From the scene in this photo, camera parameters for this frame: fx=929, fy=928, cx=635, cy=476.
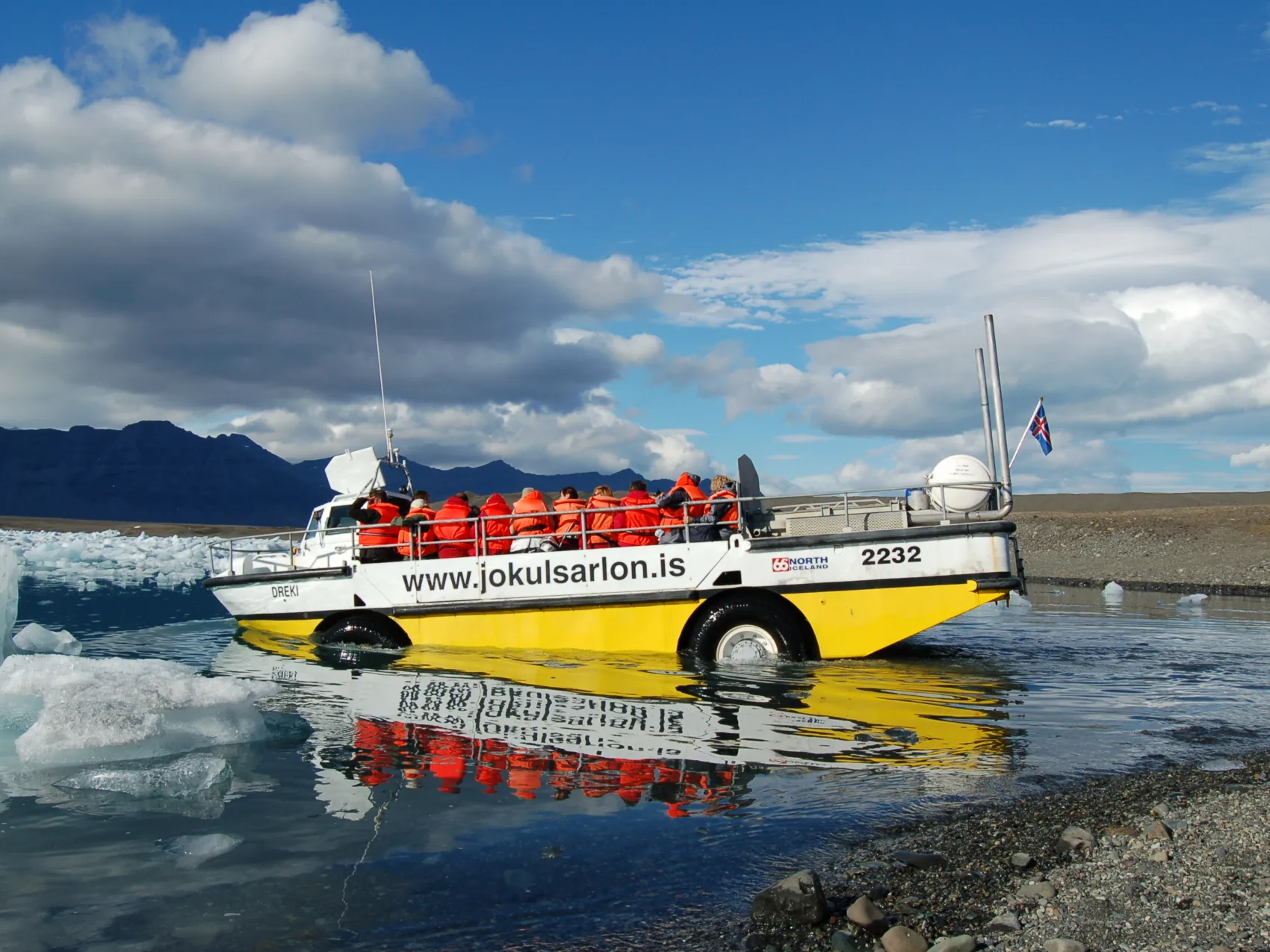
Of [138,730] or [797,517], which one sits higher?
[797,517]

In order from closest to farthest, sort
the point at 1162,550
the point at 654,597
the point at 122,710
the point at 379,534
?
1. the point at 122,710
2. the point at 654,597
3. the point at 379,534
4. the point at 1162,550

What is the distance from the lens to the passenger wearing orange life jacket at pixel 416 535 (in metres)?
10.5

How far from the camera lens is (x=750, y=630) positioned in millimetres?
9047

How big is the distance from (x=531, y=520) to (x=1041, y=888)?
7528 mm

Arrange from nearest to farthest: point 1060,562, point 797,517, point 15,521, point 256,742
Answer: point 256,742, point 797,517, point 1060,562, point 15,521

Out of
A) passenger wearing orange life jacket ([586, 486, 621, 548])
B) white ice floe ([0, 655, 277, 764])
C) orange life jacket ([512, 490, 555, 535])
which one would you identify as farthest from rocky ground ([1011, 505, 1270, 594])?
white ice floe ([0, 655, 277, 764])

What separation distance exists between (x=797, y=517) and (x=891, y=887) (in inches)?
230

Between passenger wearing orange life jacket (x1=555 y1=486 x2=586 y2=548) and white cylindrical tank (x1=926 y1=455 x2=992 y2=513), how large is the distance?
3675mm

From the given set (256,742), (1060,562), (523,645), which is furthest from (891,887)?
(1060,562)

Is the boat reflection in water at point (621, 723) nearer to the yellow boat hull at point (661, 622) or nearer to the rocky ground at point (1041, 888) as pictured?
the yellow boat hull at point (661, 622)

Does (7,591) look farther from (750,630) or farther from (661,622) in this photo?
(750,630)

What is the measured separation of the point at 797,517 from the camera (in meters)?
9.24

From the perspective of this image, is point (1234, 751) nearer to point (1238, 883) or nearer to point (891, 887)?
point (1238, 883)

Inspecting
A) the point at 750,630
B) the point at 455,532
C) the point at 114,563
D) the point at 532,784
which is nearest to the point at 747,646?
the point at 750,630
